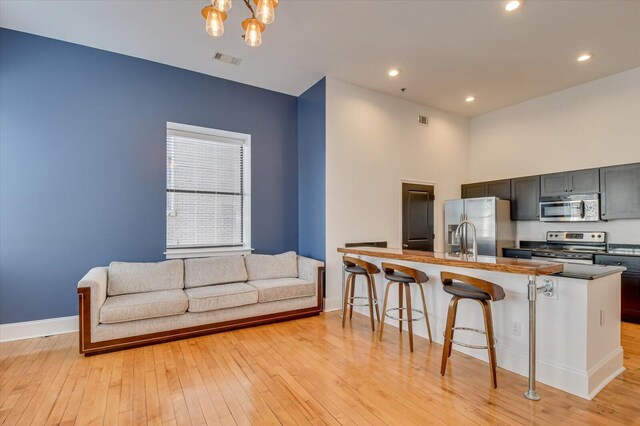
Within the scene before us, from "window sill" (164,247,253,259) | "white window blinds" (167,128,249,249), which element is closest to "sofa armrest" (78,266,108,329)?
"window sill" (164,247,253,259)

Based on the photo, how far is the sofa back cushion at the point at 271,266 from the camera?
14.5ft

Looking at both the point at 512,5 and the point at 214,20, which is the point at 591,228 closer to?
the point at 512,5

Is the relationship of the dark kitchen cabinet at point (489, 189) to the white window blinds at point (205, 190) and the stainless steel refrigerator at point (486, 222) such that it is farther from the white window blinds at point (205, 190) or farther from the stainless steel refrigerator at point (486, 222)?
the white window blinds at point (205, 190)

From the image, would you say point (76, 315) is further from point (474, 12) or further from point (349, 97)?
point (474, 12)

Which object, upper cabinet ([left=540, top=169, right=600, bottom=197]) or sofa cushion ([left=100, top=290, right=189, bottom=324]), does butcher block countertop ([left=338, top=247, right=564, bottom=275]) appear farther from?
upper cabinet ([left=540, top=169, right=600, bottom=197])

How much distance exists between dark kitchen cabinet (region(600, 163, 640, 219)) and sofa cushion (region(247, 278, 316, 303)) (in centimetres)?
436

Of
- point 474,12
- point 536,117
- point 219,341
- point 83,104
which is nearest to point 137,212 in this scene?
point 83,104

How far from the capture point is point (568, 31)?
3402 mm

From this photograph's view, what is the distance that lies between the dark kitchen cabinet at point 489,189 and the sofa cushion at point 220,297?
15.3 ft

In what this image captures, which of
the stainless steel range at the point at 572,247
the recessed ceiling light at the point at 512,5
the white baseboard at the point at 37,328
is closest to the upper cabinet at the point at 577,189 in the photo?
the stainless steel range at the point at 572,247

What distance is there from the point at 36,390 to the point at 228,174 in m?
3.25

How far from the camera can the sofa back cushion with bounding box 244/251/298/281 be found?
4.43 metres

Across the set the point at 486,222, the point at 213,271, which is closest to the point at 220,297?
the point at 213,271

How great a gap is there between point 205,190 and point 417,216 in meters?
3.65
